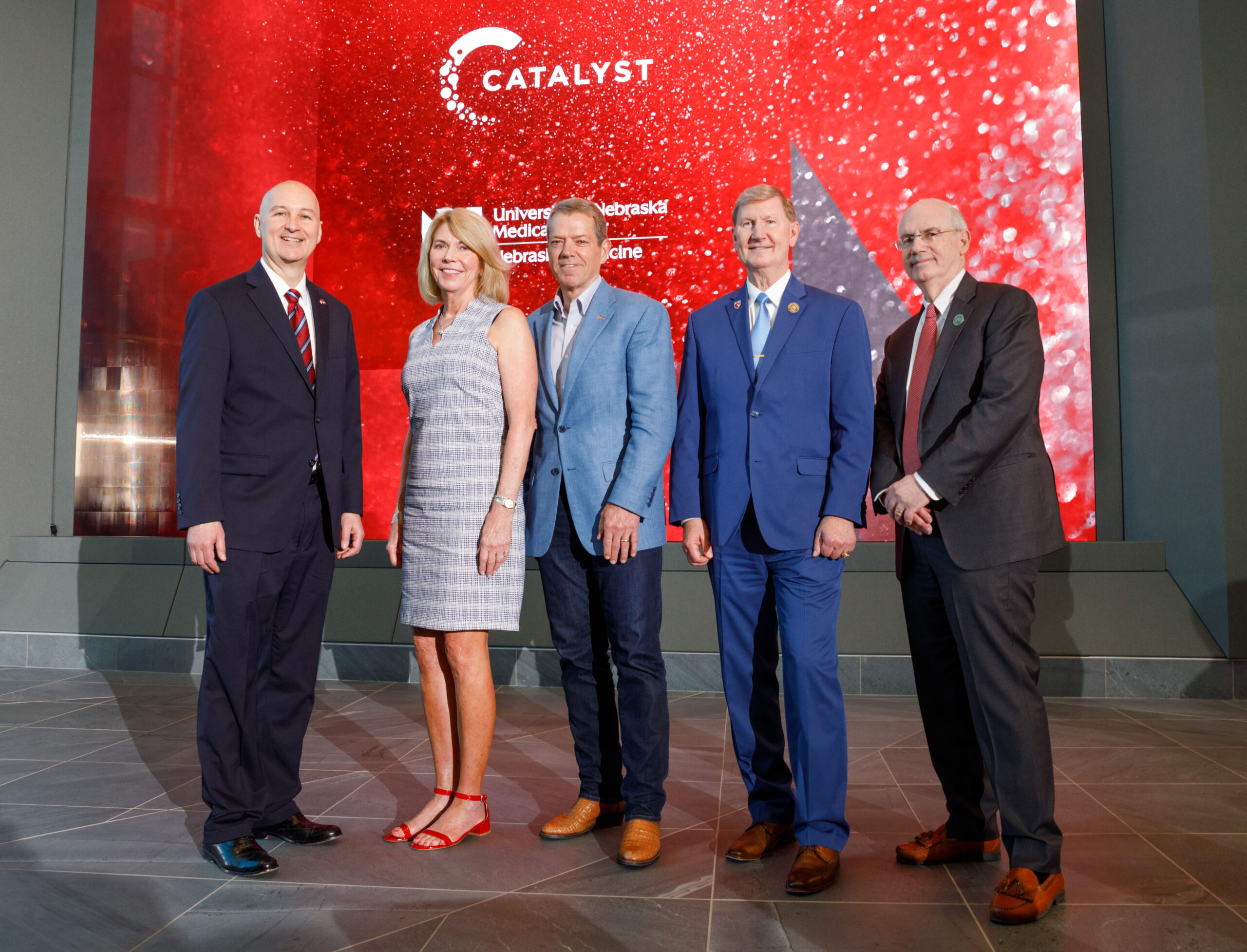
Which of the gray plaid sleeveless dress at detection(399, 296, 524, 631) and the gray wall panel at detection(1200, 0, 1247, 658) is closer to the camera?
the gray plaid sleeveless dress at detection(399, 296, 524, 631)

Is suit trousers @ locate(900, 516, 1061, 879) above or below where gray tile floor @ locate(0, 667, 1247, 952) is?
above

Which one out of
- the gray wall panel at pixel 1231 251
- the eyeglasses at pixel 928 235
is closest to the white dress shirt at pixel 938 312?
the eyeglasses at pixel 928 235

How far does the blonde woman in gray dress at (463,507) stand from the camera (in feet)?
7.43

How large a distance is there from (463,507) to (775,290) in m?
0.95

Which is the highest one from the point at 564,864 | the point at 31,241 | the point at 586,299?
the point at 31,241

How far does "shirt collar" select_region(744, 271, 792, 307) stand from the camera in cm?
222

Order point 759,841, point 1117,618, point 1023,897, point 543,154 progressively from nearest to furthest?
point 1023,897, point 759,841, point 1117,618, point 543,154

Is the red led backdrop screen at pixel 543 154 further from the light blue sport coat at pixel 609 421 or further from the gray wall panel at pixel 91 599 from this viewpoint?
the light blue sport coat at pixel 609 421

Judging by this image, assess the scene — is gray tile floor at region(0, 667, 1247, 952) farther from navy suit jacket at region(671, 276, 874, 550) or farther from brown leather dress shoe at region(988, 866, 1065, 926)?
navy suit jacket at region(671, 276, 874, 550)

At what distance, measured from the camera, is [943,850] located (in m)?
2.14

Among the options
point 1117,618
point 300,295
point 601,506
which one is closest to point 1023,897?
point 601,506

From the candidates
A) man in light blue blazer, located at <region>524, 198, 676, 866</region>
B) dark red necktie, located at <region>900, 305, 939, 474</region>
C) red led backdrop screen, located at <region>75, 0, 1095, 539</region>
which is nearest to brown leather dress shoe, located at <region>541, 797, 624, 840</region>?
man in light blue blazer, located at <region>524, 198, 676, 866</region>

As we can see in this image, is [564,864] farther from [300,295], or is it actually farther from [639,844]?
[300,295]

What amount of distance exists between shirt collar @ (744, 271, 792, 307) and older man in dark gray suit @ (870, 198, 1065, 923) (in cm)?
29
